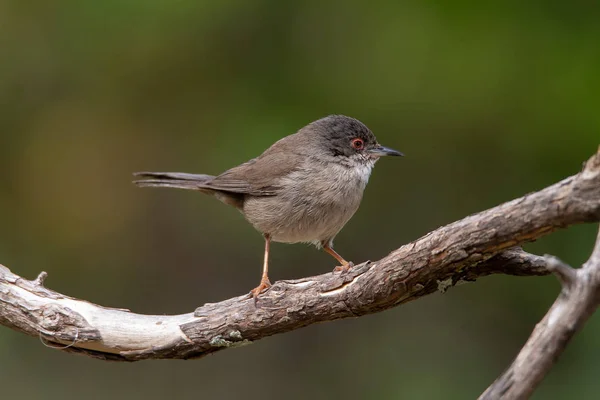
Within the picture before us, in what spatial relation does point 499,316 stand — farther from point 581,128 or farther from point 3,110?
point 3,110

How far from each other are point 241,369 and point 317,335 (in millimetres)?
958

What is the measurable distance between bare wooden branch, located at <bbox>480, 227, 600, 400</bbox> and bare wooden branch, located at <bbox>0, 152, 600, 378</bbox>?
0.79 ft

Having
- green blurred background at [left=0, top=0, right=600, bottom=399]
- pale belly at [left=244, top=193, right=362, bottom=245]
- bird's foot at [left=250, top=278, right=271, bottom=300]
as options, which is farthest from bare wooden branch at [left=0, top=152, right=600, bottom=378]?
green blurred background at [left=0, top=0, right=600, bottom=399]

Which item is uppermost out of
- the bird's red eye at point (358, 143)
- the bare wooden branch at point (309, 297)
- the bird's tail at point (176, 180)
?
the bird's tail at point (176, 180)

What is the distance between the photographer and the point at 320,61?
26.9ft

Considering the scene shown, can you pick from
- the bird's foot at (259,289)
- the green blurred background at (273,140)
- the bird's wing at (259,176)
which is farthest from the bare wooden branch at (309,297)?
the green blurred background at (273,140)

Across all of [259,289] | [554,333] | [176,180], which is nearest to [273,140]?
[176,180]

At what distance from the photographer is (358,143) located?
231 inches

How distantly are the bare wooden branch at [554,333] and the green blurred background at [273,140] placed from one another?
409 cm

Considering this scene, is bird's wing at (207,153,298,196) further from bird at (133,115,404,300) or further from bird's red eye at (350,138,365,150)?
bird's red eye at (350,138,365,150)

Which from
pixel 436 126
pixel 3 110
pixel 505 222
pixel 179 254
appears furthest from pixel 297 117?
pixel 505 222

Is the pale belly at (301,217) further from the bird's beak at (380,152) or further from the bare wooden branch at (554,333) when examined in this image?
the bare wooden branch at (554,333)

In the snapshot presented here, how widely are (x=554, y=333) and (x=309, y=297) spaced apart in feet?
5.42

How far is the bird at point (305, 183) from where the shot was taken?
549 centimetres
